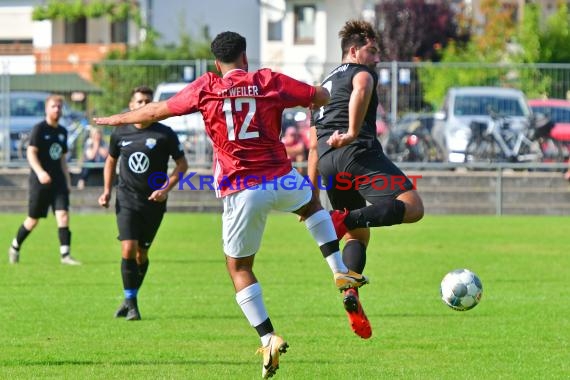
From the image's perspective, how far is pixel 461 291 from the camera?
9383 mm

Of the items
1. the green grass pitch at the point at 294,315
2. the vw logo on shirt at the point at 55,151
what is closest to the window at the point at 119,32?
the green grass pitch at the point at 294,315

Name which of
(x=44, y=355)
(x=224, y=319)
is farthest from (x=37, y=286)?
(x=44, y=355)

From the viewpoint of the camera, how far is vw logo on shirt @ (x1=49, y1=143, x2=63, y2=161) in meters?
16.0

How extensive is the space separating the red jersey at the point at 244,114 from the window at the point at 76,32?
51.0 metres

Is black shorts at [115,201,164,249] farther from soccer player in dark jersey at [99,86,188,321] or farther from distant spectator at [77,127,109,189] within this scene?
distant spectator at [77,127,109,189]

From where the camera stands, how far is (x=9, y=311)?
37.6 feet

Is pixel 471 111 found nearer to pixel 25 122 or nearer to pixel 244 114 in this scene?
pixel 25 122

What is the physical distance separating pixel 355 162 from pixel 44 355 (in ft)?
9.04

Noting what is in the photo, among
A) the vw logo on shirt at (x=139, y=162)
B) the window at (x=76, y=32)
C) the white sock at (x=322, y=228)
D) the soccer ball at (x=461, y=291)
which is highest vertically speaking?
the window at (x=76, y=32)

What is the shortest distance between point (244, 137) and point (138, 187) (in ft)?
12.2

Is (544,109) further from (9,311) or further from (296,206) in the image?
(296,206)

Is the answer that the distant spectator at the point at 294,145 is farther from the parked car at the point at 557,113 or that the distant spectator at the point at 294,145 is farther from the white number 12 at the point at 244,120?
the white number 12 at the point at 244,120

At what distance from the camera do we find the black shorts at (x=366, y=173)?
9.59 meters

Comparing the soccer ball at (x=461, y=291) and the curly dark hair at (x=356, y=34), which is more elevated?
the curly dark hair at (x=356, y=34)
